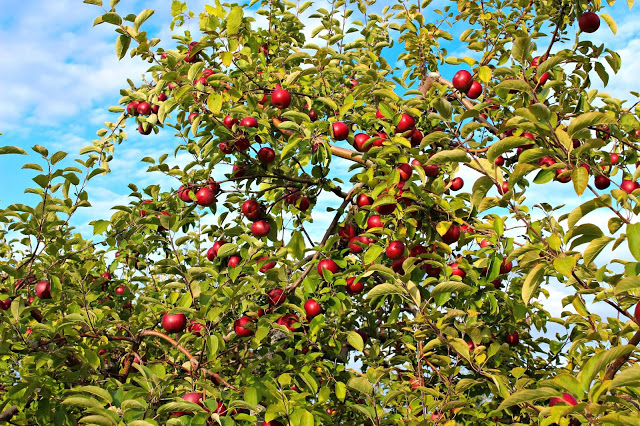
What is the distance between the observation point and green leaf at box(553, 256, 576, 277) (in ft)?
6.10

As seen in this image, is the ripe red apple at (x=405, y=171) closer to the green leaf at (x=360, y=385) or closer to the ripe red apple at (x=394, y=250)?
the ripe red apple at (x=394, y=250)

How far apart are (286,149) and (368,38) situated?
6.48 feet

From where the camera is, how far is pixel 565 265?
→ 6.12ft

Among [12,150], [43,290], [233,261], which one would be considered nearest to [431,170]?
[233,261]

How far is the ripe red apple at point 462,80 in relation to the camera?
3682 millimetres

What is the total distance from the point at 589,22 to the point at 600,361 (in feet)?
10.3

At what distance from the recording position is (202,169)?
373cm

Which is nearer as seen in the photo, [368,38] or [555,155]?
[555,155]

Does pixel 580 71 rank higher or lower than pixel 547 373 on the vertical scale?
higher

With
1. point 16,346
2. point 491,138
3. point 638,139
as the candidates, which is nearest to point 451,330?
point 491,138

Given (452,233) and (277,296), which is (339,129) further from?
(277,296)

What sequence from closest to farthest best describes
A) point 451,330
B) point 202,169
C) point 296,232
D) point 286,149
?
1. point 451,330
2. point 286,149
3. point 296,232
4. point 202,169

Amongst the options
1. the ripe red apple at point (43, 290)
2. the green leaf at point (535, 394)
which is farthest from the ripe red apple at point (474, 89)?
the ripe red apple at point (43, 290)

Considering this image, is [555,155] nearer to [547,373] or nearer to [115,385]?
[547,373]
